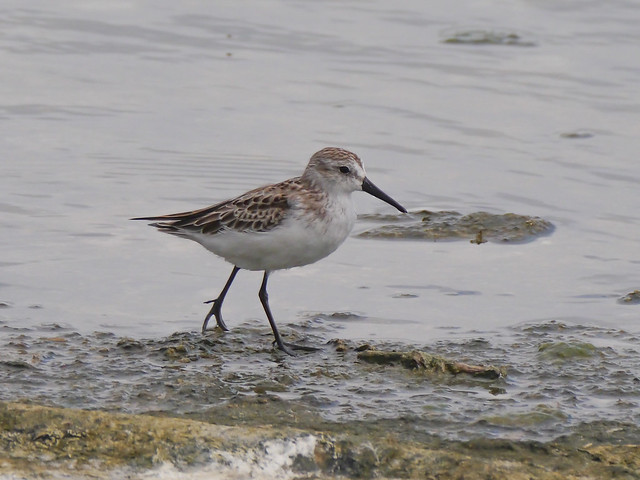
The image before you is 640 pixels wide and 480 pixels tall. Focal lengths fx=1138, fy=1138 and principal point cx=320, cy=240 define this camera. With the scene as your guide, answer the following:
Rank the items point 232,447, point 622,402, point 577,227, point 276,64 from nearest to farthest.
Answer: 1. point 232,447
2. point 622,402
3. point 577,227
4. point 276,64

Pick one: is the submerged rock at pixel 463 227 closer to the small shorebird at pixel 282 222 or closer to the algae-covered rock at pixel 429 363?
the small shorebird at pixel 282 222

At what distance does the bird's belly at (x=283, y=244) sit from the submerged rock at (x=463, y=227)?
7.18ft

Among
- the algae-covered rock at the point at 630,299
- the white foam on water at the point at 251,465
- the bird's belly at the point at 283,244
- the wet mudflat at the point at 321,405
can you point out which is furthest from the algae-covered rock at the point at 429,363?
the algae-covered rock at the point at 630,299

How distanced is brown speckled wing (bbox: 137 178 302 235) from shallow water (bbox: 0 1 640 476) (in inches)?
24.7

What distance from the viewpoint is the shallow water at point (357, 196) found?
6.25 meters

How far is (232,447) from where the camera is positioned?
4680mm

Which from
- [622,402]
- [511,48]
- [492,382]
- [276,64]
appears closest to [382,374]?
[492,382]

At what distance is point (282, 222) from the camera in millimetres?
6977

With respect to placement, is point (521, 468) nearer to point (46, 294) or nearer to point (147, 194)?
point (46, 294)

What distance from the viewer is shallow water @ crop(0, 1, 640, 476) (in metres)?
6.25

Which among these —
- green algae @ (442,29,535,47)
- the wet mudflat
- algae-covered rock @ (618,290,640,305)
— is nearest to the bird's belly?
the wet mudflat

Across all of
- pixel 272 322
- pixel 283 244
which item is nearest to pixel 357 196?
pixel 283 244

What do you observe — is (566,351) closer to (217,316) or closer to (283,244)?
(283,244)

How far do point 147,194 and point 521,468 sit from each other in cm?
572
